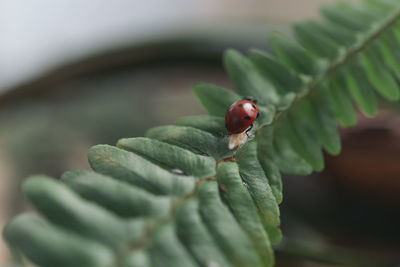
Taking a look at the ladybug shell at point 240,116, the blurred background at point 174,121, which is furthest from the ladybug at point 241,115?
the blurred background at point 174,121

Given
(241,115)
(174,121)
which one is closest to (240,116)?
(241,115)

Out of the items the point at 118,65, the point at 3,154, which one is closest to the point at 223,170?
the point at 3,154

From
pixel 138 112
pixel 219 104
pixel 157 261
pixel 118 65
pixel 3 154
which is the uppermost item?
pixel 118 65

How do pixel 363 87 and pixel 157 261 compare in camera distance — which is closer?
pixel 157 261

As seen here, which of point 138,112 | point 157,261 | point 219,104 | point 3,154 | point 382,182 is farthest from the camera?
point 138,112

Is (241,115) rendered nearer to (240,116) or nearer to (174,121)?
(240,116)

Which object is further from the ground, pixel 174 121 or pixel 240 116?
pixel 174 121

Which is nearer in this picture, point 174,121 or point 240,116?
point 240,116

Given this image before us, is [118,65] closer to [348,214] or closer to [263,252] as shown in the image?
[348,214]

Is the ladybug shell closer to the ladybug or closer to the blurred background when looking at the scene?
the ladybug
